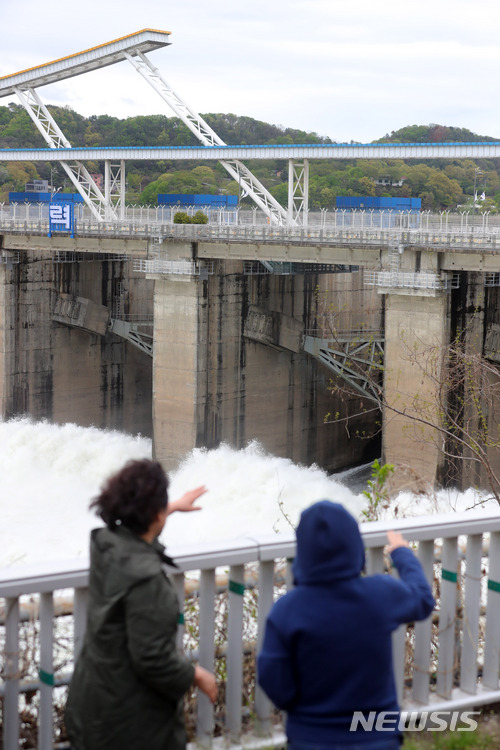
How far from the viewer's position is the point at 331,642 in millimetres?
3785

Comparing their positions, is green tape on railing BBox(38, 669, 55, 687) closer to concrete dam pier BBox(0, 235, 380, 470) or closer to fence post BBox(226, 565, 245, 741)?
fence post BBox(226, 565, 245, 741)

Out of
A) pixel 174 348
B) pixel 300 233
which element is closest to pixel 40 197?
pixel 174 348

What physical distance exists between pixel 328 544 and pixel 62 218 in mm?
32384

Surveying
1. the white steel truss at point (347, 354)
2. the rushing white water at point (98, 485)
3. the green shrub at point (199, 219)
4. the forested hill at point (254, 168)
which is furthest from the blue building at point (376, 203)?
the forested hill at point (254, 168)

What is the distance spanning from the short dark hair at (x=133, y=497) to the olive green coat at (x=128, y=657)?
0.07 m

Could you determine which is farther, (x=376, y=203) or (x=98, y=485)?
(x=376, y=203)

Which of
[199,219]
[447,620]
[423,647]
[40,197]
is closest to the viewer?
[423,647]

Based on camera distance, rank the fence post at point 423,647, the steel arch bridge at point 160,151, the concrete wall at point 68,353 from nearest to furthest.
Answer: the fence post at point 423,647
the steel arch bridge at point 160,151
the concrete wall at point 68,353

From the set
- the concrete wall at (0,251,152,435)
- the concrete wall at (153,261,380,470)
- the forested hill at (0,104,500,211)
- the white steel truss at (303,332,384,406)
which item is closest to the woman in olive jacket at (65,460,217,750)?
the white steel truss at (303,332,384,406)

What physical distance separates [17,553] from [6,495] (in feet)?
22.1

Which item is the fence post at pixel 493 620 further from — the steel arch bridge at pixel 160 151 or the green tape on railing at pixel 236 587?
the steel arch bridge at pixel 160 151

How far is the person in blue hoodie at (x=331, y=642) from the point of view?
147 inches

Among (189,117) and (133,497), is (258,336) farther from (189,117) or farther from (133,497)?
(133,497)

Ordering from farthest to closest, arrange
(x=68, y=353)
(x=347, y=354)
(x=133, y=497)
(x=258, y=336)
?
(x=68, y=353) → (x=258, y=336) → (x=347, y=354) → (x=133, y=497)
